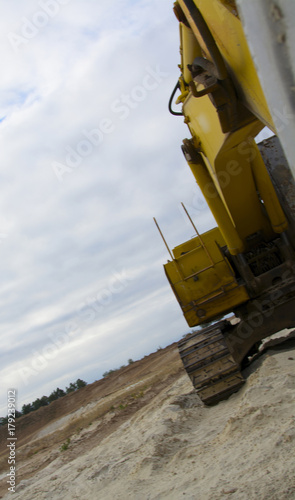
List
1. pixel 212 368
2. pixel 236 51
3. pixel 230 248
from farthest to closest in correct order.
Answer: pixel 212 368 → pixel 230 248 → pixel 236 51

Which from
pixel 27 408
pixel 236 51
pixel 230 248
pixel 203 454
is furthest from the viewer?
pixel 27 408

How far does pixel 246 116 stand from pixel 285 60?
2.50 m

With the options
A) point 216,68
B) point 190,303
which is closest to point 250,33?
point 216,68

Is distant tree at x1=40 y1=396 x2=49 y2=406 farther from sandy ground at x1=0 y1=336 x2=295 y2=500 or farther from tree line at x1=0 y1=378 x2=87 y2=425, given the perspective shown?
sandy ground at x1=0 y1=336 x2=295 y2=500

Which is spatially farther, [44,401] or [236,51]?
[44,401]

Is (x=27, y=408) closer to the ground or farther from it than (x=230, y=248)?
closer to the ground

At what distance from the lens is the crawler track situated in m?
6.41

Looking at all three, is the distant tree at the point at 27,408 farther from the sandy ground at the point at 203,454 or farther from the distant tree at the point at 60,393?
the sandy ground at the point at 203,454

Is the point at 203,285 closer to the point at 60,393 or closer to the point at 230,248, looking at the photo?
the point at 230,248

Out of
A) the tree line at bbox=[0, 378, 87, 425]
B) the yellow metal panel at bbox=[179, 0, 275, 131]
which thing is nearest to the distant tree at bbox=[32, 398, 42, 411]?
the tree line at bbox=[0, 378, 87, 425]

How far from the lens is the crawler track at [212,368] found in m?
6.41

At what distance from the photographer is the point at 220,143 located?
426 cm

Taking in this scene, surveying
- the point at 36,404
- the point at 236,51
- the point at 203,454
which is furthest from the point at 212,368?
the point at 36,404

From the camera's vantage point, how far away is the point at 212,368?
21.5ft
